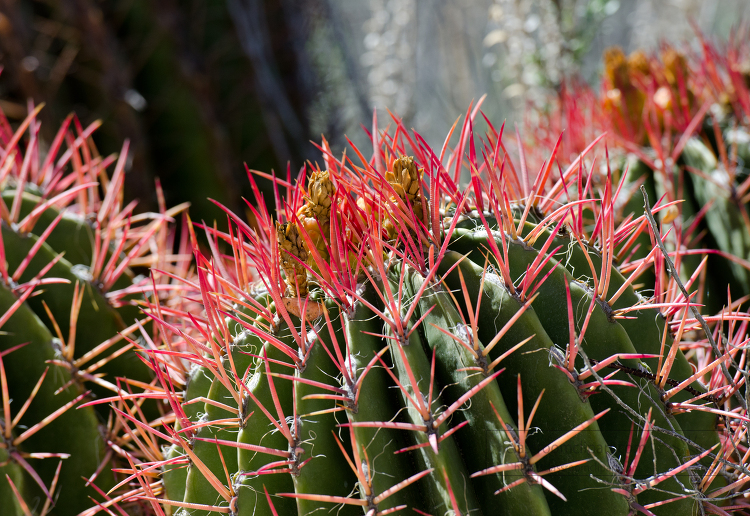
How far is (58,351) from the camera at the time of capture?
0.88 m

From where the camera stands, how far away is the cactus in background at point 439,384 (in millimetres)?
558

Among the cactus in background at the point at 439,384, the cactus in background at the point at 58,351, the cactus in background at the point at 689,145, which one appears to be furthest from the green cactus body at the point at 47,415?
the cactus in background at the point at 689,145

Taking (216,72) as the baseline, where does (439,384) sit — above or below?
below

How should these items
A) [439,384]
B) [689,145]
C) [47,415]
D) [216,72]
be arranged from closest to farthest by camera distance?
[439,384], [47,415], [689,145], [216,72]

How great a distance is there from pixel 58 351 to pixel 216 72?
4.94ft

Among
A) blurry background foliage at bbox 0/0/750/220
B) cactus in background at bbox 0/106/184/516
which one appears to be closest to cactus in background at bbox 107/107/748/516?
cactus in background at bbox 0/106/184/516

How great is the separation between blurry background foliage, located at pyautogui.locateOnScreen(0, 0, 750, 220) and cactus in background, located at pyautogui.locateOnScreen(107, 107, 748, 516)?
44.8 inches

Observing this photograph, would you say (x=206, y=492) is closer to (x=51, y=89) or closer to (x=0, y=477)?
(x=0, y=477)

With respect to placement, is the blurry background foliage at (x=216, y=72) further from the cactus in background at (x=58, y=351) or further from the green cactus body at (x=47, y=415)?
the green cactus body at (x=47, y=415)

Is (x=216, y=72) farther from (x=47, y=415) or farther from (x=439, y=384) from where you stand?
(x=439, y=384)

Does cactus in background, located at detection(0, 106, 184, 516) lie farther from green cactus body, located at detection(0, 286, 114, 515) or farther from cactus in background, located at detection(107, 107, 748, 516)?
cactus in background, located at detection(107, 107, 748, 516)

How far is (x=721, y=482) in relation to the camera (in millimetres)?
675

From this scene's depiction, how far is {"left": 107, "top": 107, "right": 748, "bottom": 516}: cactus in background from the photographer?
1.83 ft

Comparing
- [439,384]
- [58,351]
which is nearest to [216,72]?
[58,351]
